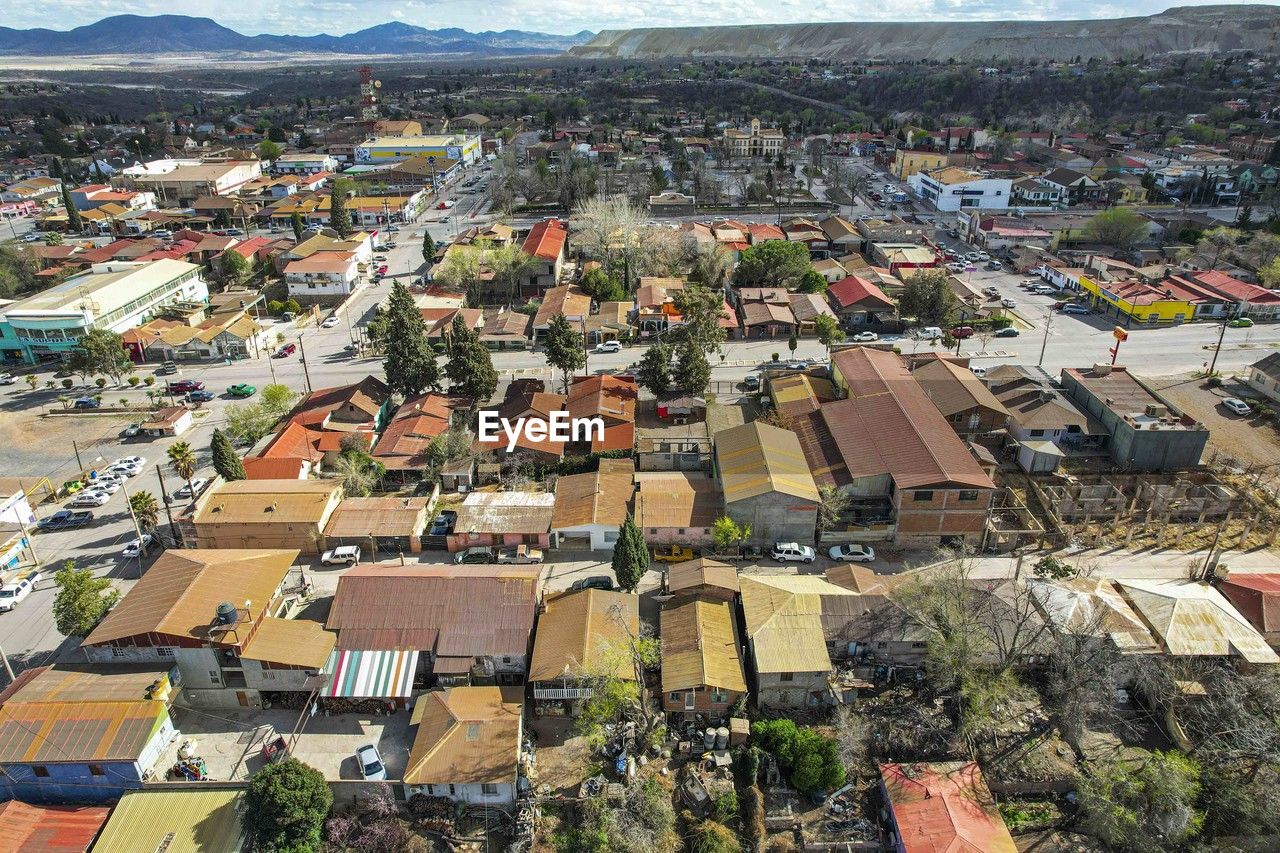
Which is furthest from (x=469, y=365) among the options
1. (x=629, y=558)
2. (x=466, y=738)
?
(x=466, y=738)

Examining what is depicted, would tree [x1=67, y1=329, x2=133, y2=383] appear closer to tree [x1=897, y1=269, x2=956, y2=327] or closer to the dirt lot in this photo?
tree [x1=897, y1=269, x2=956, y2=327]

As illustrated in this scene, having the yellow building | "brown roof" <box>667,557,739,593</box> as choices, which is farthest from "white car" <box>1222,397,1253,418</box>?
the yellow building

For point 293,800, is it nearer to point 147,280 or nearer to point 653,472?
point 653,472

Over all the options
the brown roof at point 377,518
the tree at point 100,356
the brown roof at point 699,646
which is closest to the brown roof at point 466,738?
the brown roof at point 699,646

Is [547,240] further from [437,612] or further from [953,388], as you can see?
[437,612]

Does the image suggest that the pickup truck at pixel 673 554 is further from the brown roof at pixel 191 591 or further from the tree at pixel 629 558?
the brown roof at pixel 191 591

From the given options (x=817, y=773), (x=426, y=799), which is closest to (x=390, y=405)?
(x=426, y=799)
